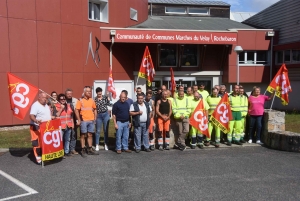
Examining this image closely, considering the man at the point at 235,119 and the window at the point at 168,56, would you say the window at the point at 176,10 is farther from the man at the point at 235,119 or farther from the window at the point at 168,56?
the man at the point at 235,119

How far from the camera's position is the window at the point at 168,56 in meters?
22.2

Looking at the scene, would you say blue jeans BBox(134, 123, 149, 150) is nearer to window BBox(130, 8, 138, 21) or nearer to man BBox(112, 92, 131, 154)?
man BBox(112, 92, 131, 154)

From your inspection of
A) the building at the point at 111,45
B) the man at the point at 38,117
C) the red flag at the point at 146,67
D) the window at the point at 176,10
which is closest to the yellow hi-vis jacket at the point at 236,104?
the red flag at the point at 146,67

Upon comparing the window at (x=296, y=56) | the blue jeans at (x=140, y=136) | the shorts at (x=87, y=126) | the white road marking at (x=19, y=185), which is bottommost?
the white road marking at (x=19, y=185)

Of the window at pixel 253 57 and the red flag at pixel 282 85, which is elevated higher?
the window at pixel 253 57

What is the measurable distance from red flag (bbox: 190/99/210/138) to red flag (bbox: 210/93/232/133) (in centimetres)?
35

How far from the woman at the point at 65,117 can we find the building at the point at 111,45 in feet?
22.1

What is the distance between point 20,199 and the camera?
6.02 m

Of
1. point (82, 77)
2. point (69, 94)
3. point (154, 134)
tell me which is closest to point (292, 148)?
point (154, 134)

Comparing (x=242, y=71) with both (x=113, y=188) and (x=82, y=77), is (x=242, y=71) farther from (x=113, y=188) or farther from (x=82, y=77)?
(x=113, y=188)

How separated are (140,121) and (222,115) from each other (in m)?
2.53

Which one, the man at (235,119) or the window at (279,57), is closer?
the man at (235,119)

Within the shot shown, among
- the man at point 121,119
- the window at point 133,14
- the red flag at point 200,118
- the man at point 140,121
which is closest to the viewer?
the man at point 121,119

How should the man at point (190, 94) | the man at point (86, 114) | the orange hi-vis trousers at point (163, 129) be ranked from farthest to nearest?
the man at point (190, 94), the orange hi-vis trousers at point (163, 129), the man at point (86, 114)
